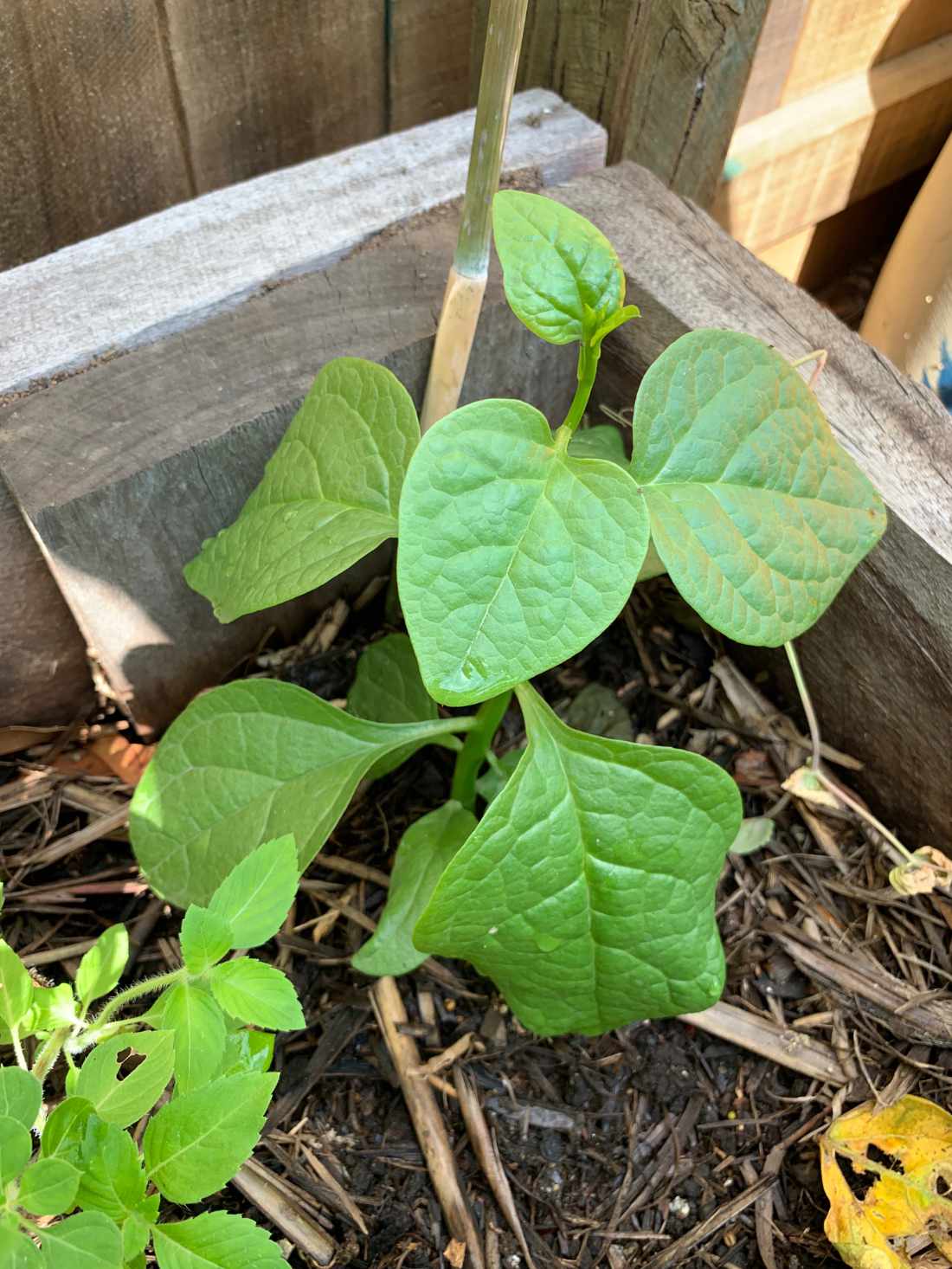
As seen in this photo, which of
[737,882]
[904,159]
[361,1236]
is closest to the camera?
[361,1236]

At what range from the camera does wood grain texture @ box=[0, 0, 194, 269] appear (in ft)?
3.92

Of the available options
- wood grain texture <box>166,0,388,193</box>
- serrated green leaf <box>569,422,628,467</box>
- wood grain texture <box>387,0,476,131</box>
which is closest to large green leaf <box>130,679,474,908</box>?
serrated green leaf <box>569,422,628,467</box>

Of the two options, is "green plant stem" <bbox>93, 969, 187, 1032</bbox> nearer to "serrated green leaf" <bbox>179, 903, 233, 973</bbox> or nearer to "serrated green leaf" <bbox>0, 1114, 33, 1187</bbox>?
"serrated green leaf" <bbox>179, 903, 233, 973</bbox>

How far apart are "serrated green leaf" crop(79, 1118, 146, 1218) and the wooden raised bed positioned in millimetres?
592

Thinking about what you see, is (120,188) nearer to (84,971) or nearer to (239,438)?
(239,438)

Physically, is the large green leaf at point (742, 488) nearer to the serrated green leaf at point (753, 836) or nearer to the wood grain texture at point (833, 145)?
the serrated green leaf at point (753, 836)

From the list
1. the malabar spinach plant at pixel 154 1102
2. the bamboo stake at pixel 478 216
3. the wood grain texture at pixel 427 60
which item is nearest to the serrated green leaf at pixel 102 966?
the malabar spinach plant at pixel 154 1102

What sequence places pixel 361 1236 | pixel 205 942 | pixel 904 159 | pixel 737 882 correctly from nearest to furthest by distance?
pixel 205 942
pixel 361 1236
pixel 737 882
pixel 904 159

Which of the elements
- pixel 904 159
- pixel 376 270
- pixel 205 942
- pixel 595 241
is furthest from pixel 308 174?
pixel 904 159

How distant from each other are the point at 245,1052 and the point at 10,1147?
0.87 ft

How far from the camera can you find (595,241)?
2.83 ft

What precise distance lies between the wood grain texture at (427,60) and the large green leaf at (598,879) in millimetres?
981

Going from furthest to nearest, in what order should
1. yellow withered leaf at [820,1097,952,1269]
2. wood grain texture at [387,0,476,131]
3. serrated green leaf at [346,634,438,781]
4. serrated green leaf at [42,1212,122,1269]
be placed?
wood grain texture at [387,0,476,131] < serrated green leaf at [346,634,438,781] < yellow withered leaf at [820,1097,952,1269] < serrated green leaf at [42,1212,122,1269]

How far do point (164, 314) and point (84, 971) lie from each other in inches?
27.4
